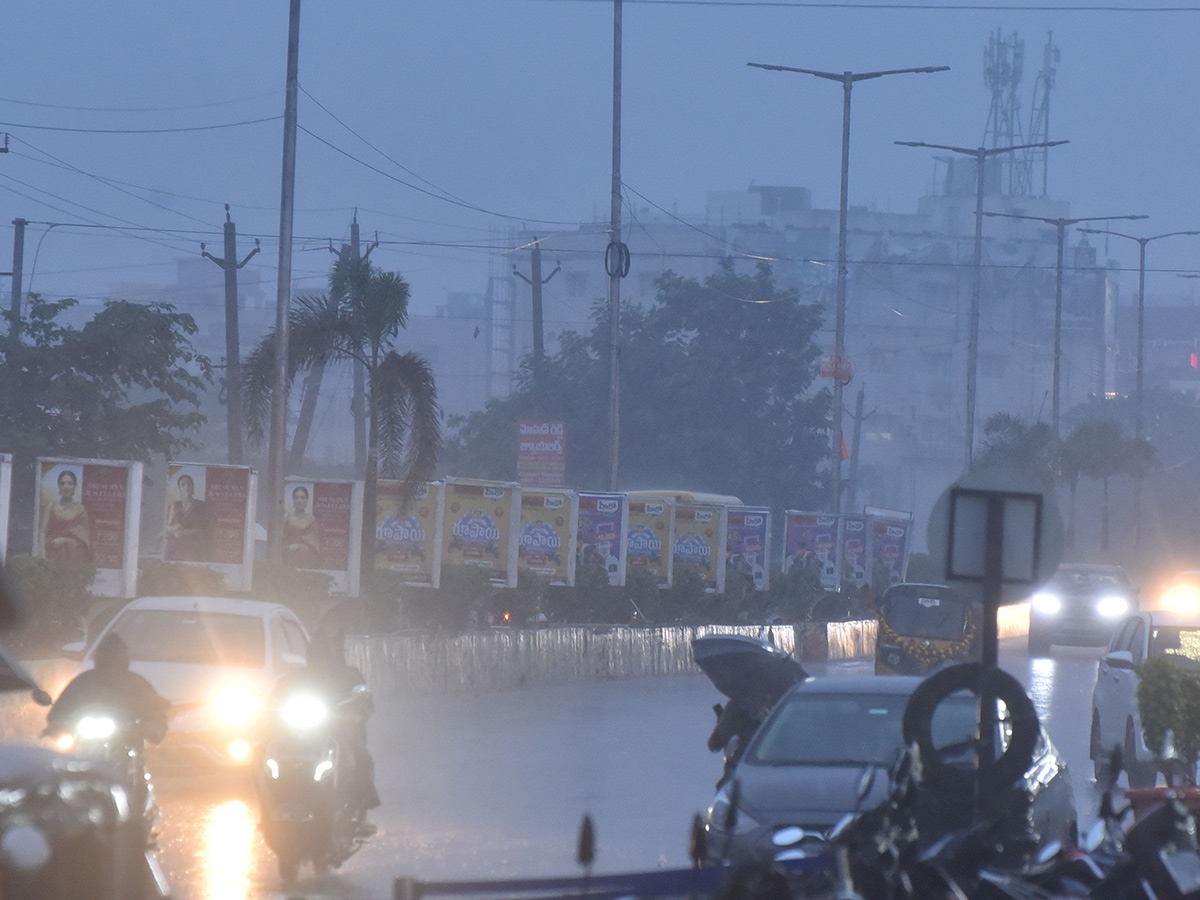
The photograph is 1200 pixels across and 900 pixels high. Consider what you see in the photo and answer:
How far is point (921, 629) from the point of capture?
2667cm

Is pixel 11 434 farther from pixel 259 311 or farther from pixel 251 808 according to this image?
pixel 259 311

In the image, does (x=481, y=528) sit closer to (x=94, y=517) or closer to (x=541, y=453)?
(x=541, y=453)

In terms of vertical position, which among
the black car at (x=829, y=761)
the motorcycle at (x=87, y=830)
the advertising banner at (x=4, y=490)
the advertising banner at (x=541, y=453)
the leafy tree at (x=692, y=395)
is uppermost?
the leafy tree at (x=692, y=395)

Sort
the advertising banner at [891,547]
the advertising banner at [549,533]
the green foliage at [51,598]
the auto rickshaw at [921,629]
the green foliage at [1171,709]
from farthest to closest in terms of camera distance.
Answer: the advertising banner at [891,547] < the advertising banner at [549,533] < the auto rickshaw at [921,629] < the green foliage at [51,598] < the green foliage at [1171,709]

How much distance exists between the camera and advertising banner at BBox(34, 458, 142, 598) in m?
23.1

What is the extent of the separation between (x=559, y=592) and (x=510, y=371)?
77.0 meters

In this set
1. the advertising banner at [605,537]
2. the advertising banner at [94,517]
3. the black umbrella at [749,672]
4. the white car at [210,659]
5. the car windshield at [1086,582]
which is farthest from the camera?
the car windshield at [1086,582]

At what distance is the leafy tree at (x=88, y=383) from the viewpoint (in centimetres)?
3628

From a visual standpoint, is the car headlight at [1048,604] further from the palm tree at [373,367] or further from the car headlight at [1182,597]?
the palm tree at [373,367]

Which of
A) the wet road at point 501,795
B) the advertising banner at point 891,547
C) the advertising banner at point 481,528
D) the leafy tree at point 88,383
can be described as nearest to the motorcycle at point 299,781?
the wet road at point 501,795

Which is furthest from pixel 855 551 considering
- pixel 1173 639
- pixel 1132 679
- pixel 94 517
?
pixel 1132 679

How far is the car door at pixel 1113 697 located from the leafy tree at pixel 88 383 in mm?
23314

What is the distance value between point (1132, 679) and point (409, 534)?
57.0ft

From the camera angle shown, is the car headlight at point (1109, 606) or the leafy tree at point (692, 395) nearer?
the car headlight at point (1109, 606)
